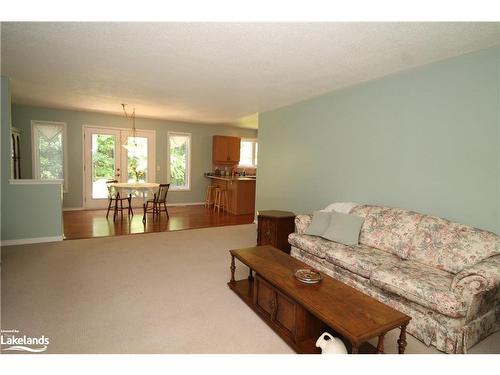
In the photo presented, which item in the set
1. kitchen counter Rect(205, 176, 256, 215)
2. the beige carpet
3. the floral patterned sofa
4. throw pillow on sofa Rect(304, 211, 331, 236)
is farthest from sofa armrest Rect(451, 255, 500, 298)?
kitchen counter Rect(205, 176, 256, 215)

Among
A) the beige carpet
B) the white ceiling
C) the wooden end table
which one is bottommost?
the beige carpet

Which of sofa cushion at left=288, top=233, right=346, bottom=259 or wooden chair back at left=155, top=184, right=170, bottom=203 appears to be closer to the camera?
sofa cushion at left=288, top=233, right=346, bottom=259

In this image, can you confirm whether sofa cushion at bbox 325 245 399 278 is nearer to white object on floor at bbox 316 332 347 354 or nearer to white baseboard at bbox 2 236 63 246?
white object on floor at bbox 316 332 347 354

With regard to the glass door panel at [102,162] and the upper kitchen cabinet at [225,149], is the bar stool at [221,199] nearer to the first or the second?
the upper kitchen cabinet at [225,149]

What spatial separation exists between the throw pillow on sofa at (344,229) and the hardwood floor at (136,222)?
2.99 metres

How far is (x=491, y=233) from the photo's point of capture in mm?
2328

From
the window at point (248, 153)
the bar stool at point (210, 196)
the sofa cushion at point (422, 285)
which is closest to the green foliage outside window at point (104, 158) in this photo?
the bar stool at point (210, 196)

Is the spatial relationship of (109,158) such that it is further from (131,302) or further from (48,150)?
(131,302)

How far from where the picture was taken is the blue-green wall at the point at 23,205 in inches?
155

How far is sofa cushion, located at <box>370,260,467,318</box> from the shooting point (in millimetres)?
1883

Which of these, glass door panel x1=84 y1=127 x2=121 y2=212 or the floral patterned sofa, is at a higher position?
glass door panel x1=84 y1=127 x2=121 y2=212

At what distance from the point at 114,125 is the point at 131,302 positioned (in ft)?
18.8

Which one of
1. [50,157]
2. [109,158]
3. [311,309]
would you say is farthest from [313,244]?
[50,157]
